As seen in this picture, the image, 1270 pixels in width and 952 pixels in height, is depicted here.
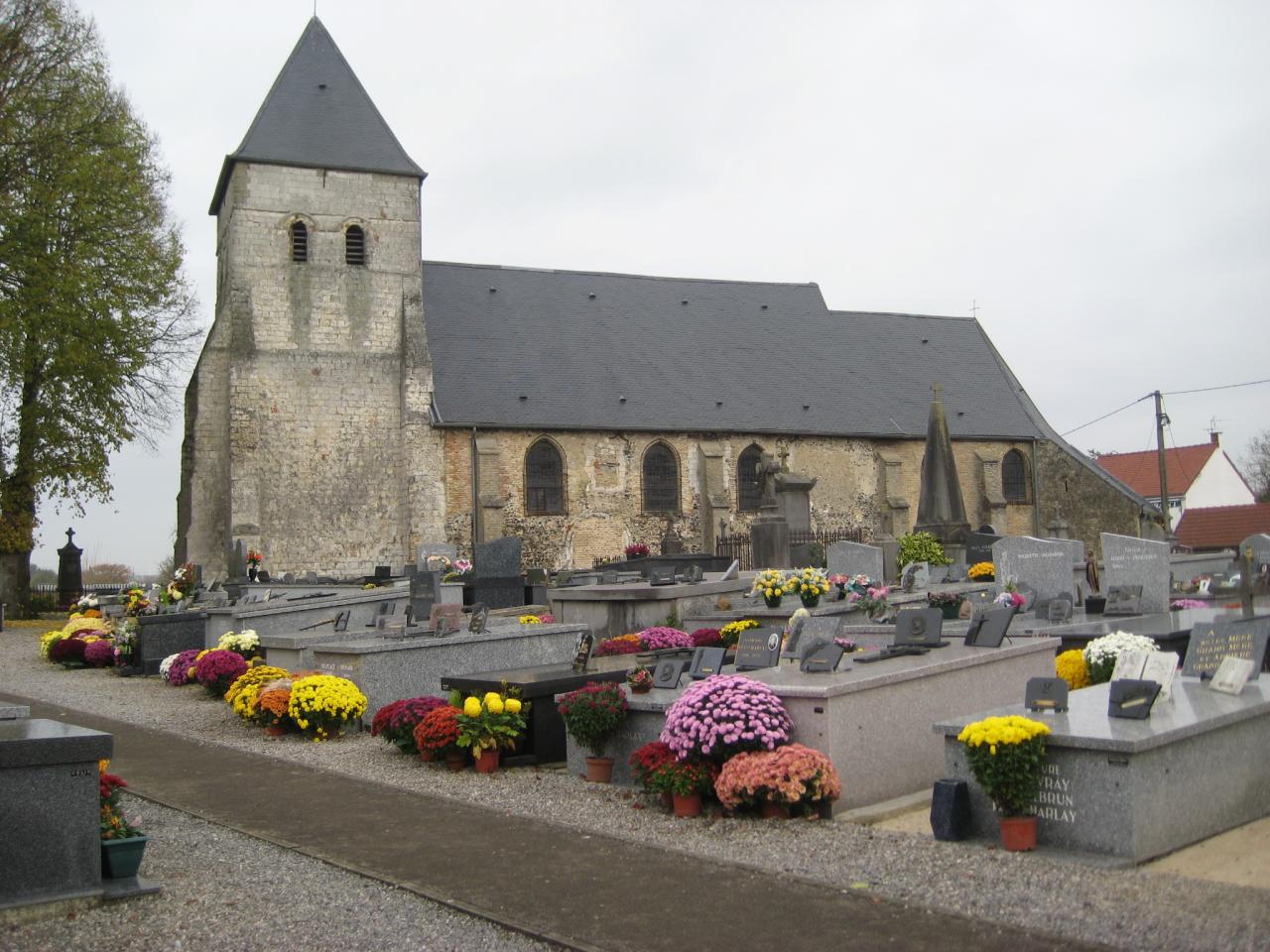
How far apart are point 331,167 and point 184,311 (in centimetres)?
556

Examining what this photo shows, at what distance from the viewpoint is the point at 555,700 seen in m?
10.6

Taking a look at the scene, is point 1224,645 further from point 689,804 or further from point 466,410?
point 466,410

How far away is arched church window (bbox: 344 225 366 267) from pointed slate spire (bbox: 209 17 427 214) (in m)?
1.52

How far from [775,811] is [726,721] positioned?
0.64m

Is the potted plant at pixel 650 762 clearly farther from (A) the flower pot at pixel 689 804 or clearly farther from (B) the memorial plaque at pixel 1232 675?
(B) the memorial plaque at pixel 1232 675

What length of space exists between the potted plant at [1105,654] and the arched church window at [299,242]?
81.6ft

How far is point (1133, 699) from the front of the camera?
702cm

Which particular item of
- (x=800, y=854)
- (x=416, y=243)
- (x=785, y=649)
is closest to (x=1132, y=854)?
(x=800, y=854)

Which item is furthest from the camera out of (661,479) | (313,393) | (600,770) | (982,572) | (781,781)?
(661,479)

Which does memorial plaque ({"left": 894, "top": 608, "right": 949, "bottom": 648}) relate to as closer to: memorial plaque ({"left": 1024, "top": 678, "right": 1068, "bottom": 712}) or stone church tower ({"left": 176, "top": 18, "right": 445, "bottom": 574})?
memorial plaque ({"left": 1024, "top": 678, "right": 1068, "bottom": 712})

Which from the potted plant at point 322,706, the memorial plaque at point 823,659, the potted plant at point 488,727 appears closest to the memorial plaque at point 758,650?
the memorial plaque at point 823,659

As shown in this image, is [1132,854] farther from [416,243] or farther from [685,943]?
[416,243]

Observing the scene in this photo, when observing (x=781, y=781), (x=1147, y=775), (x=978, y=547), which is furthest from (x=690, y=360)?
(x=1147, y=775)

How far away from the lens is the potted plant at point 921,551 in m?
21.7
